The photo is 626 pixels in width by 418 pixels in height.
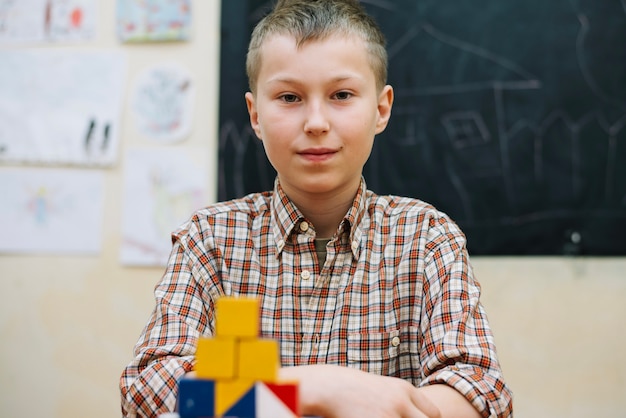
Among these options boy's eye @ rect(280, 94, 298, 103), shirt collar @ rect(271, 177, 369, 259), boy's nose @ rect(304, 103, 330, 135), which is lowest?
shirt collar @ rect(271, 177, 369, 259)

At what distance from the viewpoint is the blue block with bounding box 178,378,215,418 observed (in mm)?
526

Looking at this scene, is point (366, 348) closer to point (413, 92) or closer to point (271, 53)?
point (271, 53)

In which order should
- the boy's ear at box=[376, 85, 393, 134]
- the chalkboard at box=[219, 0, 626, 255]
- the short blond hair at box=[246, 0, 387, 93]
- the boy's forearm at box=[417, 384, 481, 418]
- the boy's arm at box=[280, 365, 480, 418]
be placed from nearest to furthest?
the boy's arm at box=[280, 365, 480, 418]
the boy's forearm at box=[417, 384, 481, 418]
the short blond hair at box=[246, 0, 387, 93]
the boy's ear at box=[376, 85, 393, 134]
the chalkboard at box=[219, 0, 626, 255]

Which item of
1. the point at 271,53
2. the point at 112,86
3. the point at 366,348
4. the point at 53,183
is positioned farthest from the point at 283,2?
the point at 53,183

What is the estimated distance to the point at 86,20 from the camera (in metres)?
2.09

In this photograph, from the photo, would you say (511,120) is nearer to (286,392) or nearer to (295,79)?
A: (295,79)

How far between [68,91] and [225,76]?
0.51 metres

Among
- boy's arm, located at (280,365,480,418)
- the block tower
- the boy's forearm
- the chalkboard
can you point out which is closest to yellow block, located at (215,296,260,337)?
the block tower

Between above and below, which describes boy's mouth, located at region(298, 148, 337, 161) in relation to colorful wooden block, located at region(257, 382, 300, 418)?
above

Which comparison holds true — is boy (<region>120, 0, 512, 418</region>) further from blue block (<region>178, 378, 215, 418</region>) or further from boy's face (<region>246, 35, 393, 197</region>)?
blue block (<region>178, 378, 215, 418</region>)

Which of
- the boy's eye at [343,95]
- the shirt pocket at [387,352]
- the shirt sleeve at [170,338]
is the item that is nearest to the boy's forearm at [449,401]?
the shirt pocket at [387,352]

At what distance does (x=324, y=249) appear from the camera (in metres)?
1.17

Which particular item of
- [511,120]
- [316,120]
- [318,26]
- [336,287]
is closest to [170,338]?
[336,287]

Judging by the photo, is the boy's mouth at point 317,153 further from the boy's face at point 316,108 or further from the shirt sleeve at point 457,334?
the shirt sleeve at point 457,334
